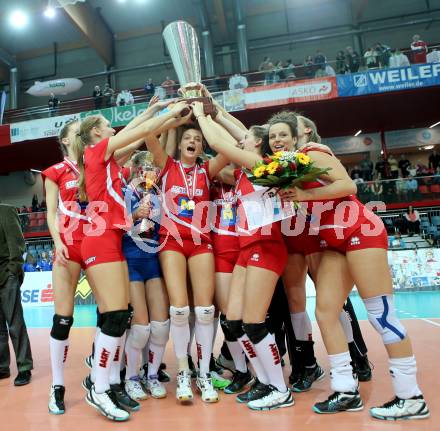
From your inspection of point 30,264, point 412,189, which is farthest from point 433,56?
point 30,264

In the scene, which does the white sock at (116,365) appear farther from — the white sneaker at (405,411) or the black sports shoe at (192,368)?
the white sneaker at (405,411)

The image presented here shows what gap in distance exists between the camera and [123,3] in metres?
18.5

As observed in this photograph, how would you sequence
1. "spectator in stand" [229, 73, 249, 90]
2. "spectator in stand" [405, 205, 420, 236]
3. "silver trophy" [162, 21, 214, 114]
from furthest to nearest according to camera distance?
"spectator in stand" [229, 73, 249, 90], "spectator in stand" [405, 205, 420, 236], "silver trophy" [162, 21, 214, 114]

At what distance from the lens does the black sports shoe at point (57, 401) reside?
2.88m

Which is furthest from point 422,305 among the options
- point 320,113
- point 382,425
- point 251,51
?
point 251,51

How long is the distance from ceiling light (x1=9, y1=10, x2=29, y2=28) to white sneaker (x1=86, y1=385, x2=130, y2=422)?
743 inches

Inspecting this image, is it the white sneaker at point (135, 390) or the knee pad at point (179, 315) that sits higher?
the knee pad at point (179, 315)

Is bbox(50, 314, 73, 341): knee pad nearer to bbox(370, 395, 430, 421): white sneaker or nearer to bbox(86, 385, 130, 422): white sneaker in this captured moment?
bbox(86, 385, 130, 422): white sneaker

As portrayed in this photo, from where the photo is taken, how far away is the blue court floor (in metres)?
6.64

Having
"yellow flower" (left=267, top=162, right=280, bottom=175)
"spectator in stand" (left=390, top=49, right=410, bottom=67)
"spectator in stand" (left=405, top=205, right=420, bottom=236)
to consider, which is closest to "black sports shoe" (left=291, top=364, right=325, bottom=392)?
"yellow flower" (left=267, top=162, right=280, bottom=175)

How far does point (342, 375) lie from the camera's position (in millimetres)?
2654

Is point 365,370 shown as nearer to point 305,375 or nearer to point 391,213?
point 305,375

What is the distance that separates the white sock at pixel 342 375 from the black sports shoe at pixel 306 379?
1.81ft

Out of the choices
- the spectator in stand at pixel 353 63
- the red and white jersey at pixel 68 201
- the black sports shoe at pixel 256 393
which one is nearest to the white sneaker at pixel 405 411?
the black sports shoe at pixel 256 393
